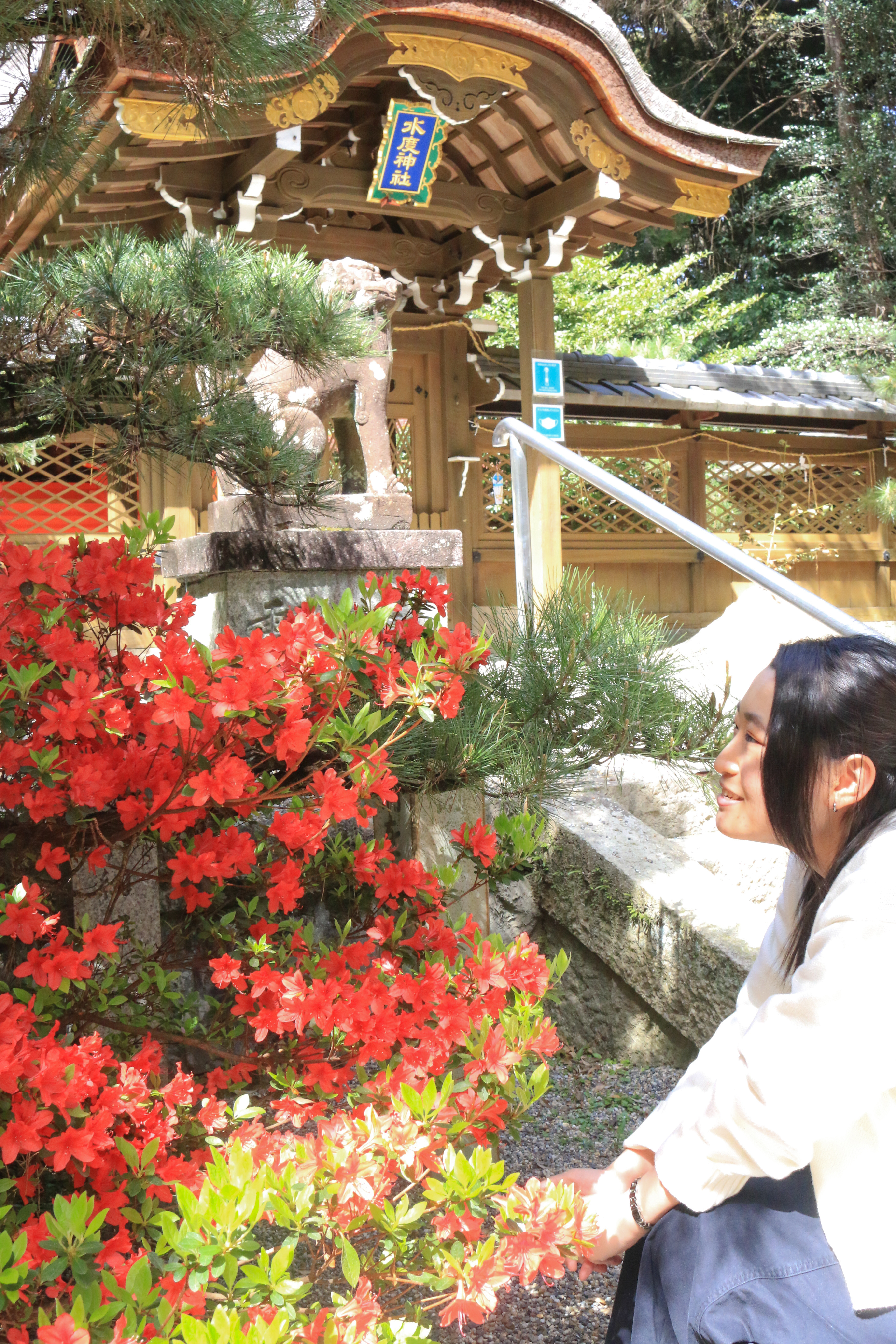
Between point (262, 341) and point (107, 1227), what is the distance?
1423mm

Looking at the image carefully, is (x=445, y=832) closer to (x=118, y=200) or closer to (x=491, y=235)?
(x=118, y=200)

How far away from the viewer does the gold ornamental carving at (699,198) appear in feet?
19.3

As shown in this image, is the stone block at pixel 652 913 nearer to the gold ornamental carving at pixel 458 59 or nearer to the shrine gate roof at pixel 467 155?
the shrine gate roof at pixel 467 155

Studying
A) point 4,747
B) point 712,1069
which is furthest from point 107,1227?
point 712,1069

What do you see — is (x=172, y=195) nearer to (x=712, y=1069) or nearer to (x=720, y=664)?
(x=720, y=664)

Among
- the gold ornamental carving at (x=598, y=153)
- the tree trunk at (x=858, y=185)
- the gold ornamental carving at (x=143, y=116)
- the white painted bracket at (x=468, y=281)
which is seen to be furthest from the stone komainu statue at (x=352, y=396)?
the tree trunk at (x=858, y=185)

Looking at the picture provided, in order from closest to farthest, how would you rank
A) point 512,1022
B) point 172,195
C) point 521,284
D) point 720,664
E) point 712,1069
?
point 712,1069, point 512,1022, point 720,664, point 172,195, point 521,284

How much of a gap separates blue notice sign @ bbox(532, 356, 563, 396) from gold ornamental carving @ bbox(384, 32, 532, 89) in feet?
4.74

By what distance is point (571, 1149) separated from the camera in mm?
2461

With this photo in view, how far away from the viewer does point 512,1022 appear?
5.16ft

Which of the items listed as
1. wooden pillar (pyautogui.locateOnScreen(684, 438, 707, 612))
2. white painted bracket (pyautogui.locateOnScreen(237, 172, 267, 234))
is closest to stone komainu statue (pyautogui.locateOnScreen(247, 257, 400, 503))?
white painted bracket (pyautogui.locateOnScreen(237, 172, 267, 234))

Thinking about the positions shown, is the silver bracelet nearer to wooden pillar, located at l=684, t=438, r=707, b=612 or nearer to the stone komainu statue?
the stone komainu statue

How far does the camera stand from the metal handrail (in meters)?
2.05

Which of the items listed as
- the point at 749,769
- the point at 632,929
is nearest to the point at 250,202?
the point at 632,929
